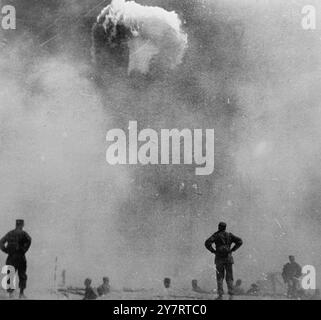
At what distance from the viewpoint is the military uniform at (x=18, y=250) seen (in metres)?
7.56

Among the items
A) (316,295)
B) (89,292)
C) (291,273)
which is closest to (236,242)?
(291,273)

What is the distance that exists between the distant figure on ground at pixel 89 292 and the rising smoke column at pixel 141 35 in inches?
147

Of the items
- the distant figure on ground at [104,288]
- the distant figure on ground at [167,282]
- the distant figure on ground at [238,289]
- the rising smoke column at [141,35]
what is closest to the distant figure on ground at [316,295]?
the distant figure on ground at [238,289]

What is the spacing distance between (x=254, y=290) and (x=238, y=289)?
0.29 metres

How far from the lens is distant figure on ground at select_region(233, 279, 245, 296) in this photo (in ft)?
26.9

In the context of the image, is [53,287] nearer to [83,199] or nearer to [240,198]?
[83,199]

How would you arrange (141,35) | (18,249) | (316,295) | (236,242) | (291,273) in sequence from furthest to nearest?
(141,35) → (291,273) → (316,295) → (18,249) → (236,242)

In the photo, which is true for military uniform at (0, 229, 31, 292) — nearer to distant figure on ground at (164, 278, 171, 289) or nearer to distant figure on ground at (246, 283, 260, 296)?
distant figure on ground at (164, 278, 171, 289)

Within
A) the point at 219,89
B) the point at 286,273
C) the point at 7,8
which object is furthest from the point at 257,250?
the point at 7,8

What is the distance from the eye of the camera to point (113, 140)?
8.77m

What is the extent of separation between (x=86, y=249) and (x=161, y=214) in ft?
4.68

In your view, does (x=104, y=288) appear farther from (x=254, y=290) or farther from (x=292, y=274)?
(x=292, y=274)

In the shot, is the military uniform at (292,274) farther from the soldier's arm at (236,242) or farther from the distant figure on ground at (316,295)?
the soldier's arm at (236,242)

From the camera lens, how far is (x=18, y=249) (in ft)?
24.9
